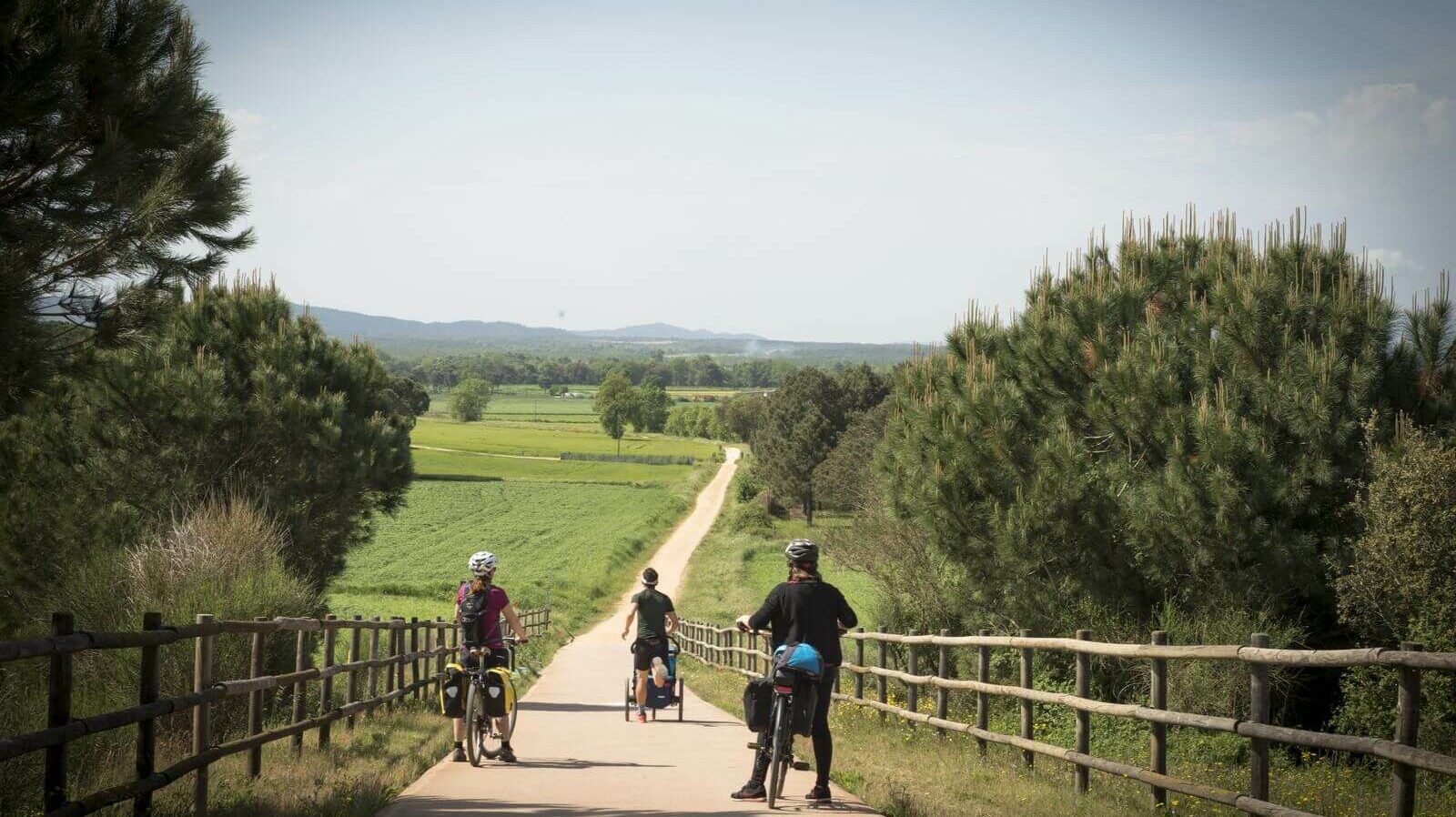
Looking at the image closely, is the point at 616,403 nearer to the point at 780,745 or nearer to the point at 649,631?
the point at 649,631

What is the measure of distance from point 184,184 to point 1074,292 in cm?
1556

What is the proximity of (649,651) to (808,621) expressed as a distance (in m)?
6.95

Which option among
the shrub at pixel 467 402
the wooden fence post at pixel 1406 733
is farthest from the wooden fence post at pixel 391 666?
the shrub at pixel 467 402

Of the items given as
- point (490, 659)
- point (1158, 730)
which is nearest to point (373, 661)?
point (490, 659)

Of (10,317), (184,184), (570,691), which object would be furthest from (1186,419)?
(10,317)

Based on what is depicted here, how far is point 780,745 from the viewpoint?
9.38m

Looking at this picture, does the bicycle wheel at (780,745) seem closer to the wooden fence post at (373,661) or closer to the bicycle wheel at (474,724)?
the bicycle wheel at (474,724)

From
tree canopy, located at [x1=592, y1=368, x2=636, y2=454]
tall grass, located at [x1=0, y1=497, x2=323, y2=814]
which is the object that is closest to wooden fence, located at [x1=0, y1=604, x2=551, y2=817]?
tall grass, located at [x1=0, y1=497, x2=323, y2=814]

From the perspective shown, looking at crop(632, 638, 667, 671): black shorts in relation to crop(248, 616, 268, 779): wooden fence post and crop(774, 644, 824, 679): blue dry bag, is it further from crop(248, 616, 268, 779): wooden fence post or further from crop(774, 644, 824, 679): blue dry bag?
crop(774, 644, 824, 679): blue dry bag

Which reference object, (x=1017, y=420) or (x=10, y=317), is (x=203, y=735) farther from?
(x=1017, y=420)

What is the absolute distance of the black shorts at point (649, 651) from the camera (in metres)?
16.3

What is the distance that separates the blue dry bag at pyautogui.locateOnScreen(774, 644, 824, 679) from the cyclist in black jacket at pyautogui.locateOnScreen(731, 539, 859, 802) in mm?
151

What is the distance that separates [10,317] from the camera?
8445mm

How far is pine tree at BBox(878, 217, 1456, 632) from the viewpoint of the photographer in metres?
18.6
